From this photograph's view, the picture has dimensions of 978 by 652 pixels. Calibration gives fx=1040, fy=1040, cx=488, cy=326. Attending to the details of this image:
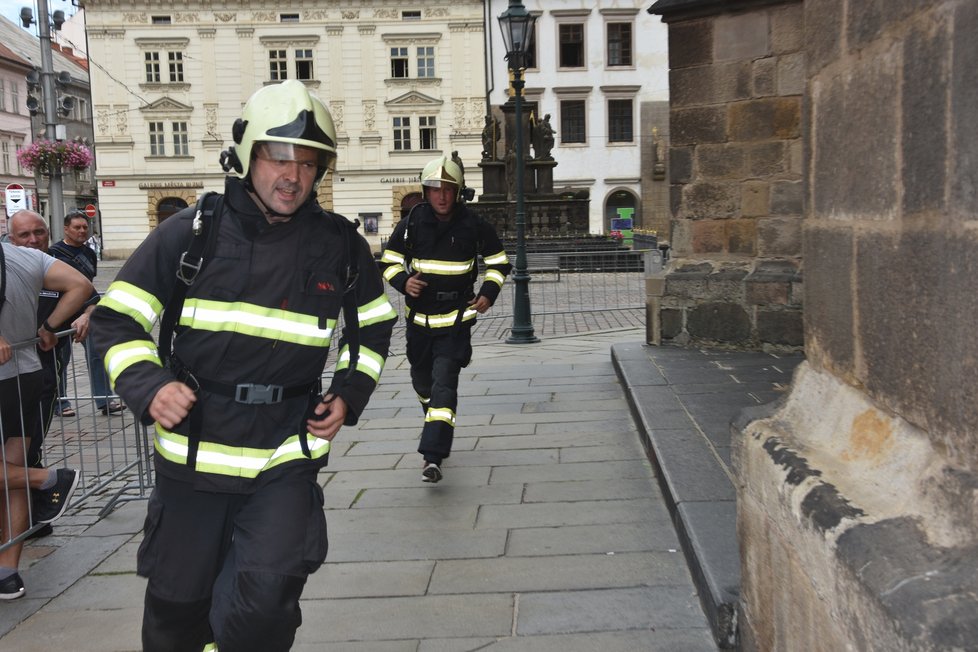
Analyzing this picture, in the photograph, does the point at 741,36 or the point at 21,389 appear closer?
the point at 21,389

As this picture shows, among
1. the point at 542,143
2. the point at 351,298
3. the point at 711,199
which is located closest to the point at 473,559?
the point at 351,298

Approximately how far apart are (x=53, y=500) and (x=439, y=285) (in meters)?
2.44

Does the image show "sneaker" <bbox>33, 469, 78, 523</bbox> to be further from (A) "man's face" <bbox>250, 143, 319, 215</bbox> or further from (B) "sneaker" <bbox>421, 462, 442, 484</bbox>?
(A) "man's face" <bbox>250, 143, 319, 215</bbox>

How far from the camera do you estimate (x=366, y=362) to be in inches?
137

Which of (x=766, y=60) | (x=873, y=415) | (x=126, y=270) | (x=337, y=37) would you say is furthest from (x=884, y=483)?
(x=337, y=37)

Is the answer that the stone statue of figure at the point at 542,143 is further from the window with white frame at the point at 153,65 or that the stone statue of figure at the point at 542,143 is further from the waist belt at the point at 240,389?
the waist belt at the point at 240,389

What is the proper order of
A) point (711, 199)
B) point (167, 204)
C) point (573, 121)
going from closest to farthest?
point (711, 199)
point (573, 121)
point (167, 204)

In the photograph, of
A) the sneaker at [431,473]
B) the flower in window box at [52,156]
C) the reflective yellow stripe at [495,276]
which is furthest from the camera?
the flower in window box at [52,156]

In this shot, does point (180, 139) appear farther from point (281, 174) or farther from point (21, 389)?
point (281, 174)

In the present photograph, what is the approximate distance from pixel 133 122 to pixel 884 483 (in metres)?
50.6

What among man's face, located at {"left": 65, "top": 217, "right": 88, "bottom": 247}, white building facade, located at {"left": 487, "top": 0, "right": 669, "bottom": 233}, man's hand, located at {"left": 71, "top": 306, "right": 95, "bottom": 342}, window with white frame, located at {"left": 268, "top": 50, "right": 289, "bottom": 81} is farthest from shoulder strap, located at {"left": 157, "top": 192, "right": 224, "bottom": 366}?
window with white frame, located at {"left": 268, "top": 50, "right": 289, "bottom": 81}

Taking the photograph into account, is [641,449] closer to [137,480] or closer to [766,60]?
[137,480]

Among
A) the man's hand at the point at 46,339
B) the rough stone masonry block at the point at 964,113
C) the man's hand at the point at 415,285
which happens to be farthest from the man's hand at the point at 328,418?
the man's hand at the point at 415,285

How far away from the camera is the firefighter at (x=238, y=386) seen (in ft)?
9.80
